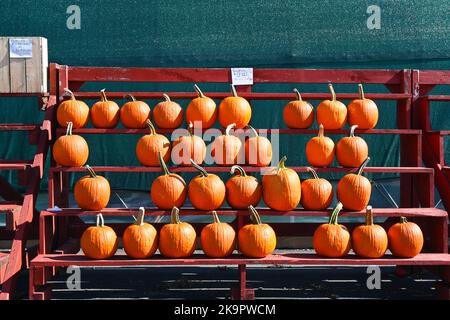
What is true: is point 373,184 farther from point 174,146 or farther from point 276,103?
point 174,146

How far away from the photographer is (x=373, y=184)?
7.11 metres

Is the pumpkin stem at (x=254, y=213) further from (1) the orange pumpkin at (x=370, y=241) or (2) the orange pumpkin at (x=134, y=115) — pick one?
(2) the orange pumpkin at (x=134, y=115)

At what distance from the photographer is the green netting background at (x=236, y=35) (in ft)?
23.7

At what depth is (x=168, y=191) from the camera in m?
4.56

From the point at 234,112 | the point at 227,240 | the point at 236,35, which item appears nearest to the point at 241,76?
the point at 234,112

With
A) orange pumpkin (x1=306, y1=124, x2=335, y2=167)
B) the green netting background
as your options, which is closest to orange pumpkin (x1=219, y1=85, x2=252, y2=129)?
orange pumpkin (x1=306, y1=124, x2=335, y2=167)

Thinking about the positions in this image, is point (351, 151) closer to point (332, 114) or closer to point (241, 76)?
point (332, 114)

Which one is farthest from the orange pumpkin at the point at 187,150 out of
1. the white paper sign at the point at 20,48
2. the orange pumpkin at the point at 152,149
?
the white paper sign at the point at 20,48

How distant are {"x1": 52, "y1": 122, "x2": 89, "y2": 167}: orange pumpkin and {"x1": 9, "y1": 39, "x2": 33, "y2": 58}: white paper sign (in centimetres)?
93

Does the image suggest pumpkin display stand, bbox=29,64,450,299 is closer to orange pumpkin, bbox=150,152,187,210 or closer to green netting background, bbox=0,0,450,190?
orange pumpkin, bbox=150,152,187,210

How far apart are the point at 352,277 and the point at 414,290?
0.62 m

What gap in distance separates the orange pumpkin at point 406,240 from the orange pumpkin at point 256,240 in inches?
35.7

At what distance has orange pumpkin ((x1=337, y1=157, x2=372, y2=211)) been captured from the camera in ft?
14.9
